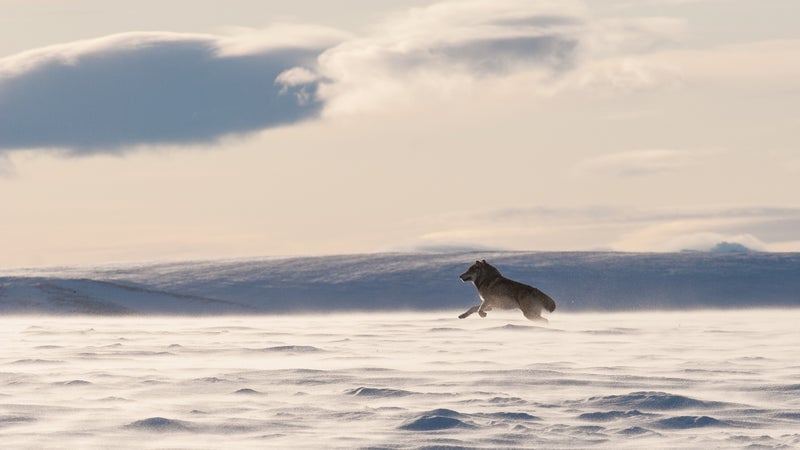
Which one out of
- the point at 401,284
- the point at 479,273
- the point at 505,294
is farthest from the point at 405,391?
the point at 401,284

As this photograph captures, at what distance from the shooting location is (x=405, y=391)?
9992 mm

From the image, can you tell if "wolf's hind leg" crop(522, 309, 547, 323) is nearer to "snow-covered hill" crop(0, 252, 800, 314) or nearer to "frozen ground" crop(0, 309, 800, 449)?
"frozen ground" crop(0, 309, 800, 449)

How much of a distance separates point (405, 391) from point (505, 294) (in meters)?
9.66

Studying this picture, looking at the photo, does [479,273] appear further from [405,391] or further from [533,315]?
[405,391]

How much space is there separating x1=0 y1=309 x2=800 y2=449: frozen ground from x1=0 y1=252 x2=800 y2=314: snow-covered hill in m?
15.6

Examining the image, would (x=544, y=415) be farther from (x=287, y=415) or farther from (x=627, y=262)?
(x=627, y=262)

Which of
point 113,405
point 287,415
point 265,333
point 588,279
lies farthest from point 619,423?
point 588,279

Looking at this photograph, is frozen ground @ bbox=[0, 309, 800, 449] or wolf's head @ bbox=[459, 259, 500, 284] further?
wolf's head @ bbox=[459, 259, 500, 284]

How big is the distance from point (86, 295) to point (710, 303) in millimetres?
16342

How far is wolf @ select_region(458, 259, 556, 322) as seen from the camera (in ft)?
63.6

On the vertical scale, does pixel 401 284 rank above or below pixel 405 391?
above

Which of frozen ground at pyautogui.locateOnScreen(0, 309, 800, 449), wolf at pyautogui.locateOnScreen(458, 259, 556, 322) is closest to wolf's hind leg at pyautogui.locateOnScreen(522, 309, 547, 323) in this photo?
wolf at pyautogui.locateOnScreen(458, 259, 556, 322)

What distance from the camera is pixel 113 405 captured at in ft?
30.8

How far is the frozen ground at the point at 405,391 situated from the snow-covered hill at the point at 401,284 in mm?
15638
